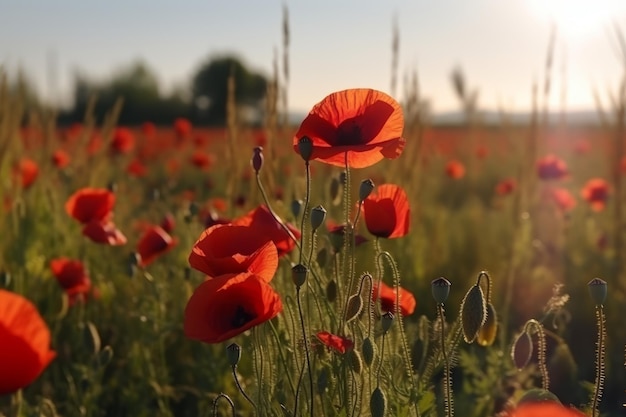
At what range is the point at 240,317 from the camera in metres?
1.40

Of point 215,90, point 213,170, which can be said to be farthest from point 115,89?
point 213,170

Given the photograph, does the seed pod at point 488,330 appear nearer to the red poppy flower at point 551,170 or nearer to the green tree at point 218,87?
the red poppy flower at point 551,170

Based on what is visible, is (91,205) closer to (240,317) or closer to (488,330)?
(240,317)

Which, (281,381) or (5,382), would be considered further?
(281,381)

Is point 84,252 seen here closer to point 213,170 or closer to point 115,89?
point 213,170

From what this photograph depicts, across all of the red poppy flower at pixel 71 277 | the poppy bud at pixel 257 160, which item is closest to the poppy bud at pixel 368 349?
the poppy bud at pixel 257 160

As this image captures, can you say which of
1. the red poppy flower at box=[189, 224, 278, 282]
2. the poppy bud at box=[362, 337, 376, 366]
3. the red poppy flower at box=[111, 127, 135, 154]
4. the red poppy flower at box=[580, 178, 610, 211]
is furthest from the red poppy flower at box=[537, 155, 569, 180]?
the poppy bud at box=[362, 337, 376, 366]

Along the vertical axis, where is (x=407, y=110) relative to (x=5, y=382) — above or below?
above

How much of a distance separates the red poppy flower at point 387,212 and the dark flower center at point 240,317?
335 mm

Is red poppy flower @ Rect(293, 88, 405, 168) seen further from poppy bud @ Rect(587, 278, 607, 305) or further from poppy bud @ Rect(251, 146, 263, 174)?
poppy bud @ Rect(587, 278, 607, 305)

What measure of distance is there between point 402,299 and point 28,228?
217cm

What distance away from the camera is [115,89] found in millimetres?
32531

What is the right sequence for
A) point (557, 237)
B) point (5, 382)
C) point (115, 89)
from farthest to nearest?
point (115, 89) → point (557, 237) → point (5, 382)

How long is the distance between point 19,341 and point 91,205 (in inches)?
64.3
